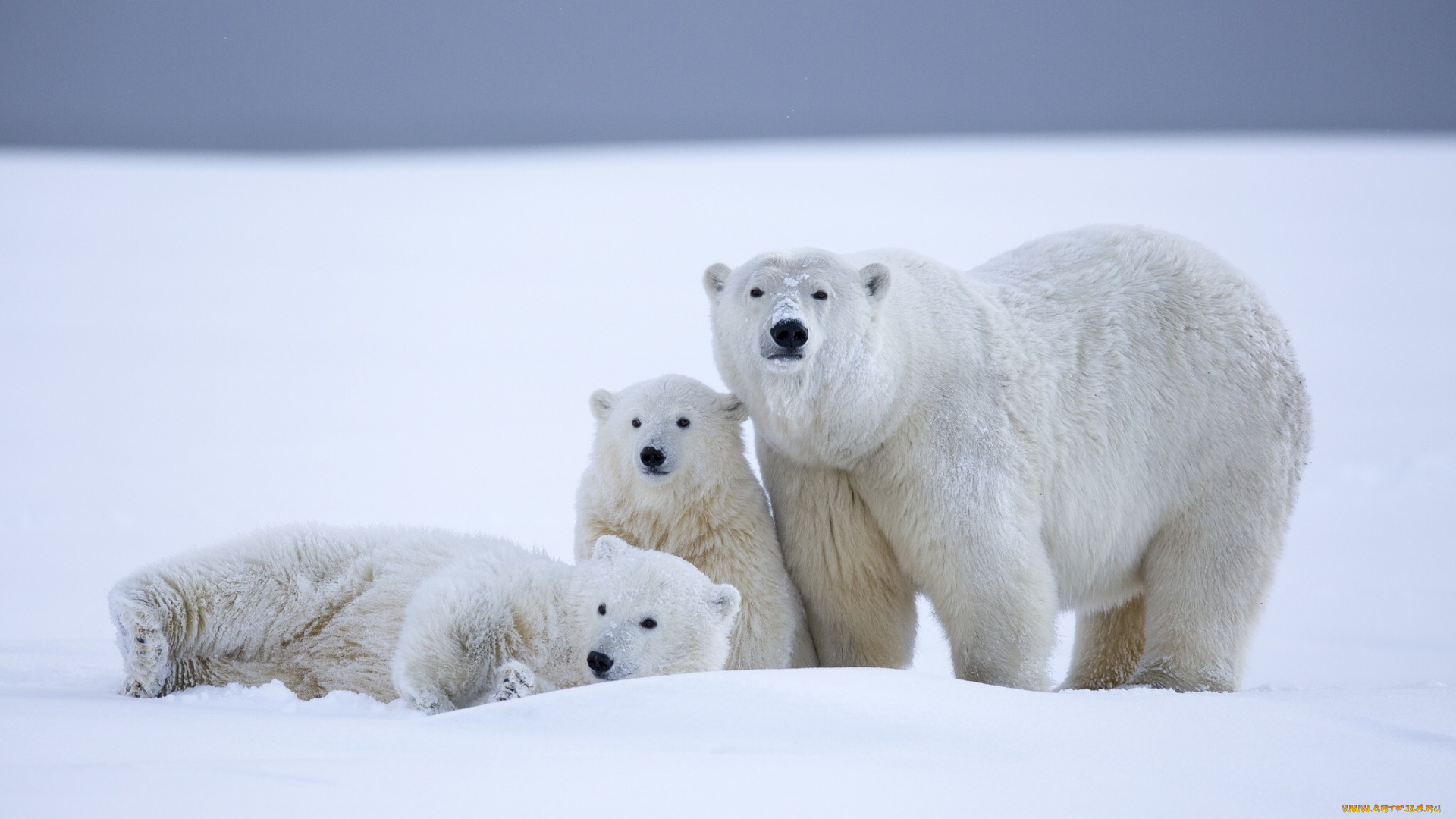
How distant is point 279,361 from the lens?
11562mm

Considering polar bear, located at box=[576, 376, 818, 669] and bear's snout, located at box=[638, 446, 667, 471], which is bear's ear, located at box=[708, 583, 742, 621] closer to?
polar bear, located at box=[576, 376, 818, 669]

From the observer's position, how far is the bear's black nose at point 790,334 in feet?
12.3

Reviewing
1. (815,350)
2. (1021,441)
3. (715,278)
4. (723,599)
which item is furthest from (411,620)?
(1021,441)

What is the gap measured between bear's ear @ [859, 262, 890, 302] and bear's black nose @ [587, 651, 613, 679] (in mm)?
1413

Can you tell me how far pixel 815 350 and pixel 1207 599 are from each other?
5.35 ft

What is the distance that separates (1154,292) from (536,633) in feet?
8.07

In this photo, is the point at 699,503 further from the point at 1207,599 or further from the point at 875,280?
the point at 1207,599

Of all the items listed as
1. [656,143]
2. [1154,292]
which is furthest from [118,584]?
[656,143]

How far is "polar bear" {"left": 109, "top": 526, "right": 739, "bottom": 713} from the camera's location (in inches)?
127

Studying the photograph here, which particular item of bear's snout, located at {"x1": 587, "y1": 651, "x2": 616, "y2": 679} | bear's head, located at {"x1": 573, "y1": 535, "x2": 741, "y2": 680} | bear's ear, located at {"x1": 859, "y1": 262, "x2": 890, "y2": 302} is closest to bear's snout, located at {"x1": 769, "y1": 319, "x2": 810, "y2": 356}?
bear's ear, located at {"x1": 859, "y1": 262, "x2": 890, "y2": 302}

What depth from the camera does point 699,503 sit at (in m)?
4.05

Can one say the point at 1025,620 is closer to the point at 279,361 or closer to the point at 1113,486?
the point at 1113,486

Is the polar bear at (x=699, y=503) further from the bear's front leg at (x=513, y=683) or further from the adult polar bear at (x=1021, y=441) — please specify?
the bear's front leg at (x=513, y=683)

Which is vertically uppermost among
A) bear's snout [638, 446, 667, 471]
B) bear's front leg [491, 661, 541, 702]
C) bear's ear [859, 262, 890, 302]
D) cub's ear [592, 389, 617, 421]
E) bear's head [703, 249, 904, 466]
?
bear's ear [859, 262, 890, 302]
